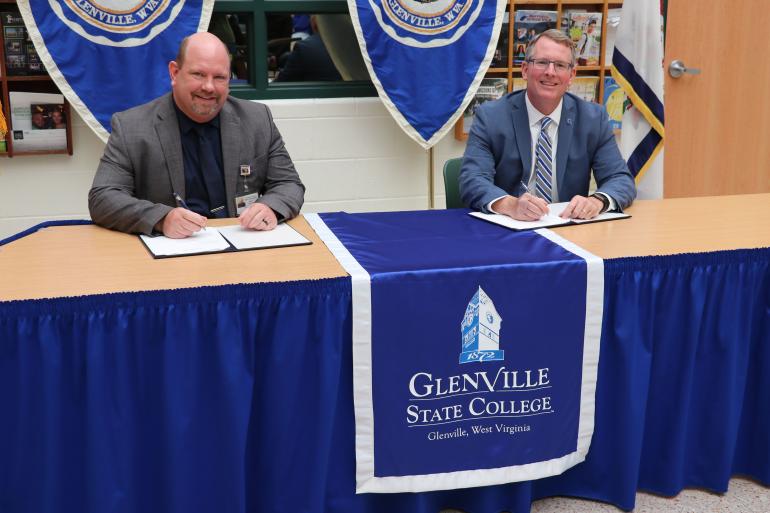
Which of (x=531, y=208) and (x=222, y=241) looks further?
(x=531, y=208)

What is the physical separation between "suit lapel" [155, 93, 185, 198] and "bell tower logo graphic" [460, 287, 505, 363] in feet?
3.55

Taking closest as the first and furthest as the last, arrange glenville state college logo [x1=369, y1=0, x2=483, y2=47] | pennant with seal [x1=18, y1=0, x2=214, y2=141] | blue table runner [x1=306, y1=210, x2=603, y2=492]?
blue table runner [x1=306, y1=210, x2=603, y2=492] → pennant with seal [x1=18, y1=0, x2=214, y2=141] → glenville state college logo [x1=369, y1=0, x2=483, y2=47]

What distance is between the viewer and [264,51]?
3871mm

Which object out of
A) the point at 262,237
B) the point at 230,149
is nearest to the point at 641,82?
the point at 230,149

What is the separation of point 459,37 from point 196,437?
102 inches

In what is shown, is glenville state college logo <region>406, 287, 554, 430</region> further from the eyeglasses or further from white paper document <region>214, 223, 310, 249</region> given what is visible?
the eyeglasses

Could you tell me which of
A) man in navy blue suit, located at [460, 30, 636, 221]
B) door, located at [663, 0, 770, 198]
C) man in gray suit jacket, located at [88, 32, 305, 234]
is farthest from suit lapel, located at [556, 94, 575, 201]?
door, located at [663, 0, 770, 198]

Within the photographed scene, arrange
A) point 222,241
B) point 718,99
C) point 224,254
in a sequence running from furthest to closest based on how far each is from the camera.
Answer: point 718,99 < point 222,241 < point 224,254

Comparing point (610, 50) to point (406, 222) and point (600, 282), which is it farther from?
point (600, 282)

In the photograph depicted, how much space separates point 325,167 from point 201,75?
158 cm

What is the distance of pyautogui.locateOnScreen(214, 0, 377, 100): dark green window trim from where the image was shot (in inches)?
Result: 149

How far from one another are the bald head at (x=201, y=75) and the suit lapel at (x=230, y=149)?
0.09 m

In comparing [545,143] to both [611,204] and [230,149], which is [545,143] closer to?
[611,204]

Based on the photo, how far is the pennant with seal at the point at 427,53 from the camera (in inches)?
148
